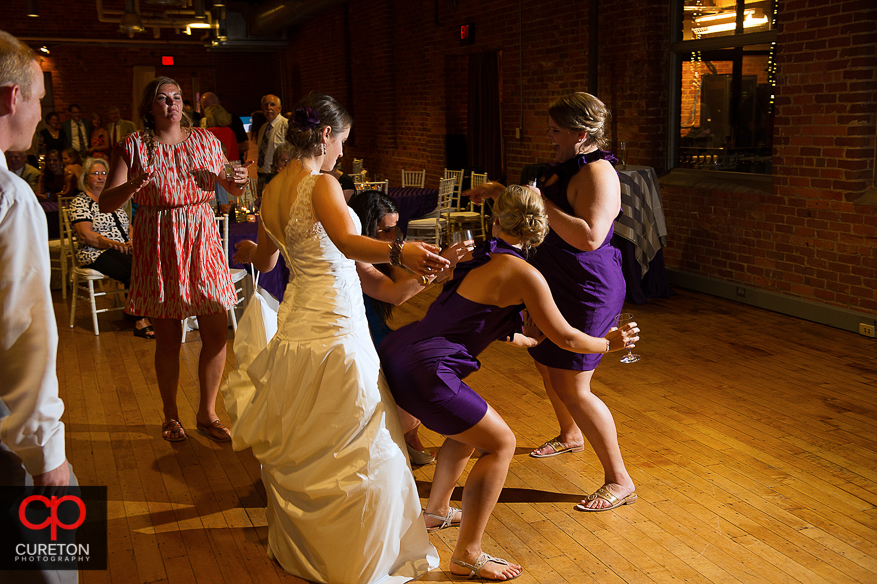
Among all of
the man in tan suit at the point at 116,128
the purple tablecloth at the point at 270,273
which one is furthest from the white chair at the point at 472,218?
the man in tan suit at the point at 116,128

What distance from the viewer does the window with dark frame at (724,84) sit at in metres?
5.92

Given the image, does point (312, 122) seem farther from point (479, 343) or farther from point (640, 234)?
point (640, 234)

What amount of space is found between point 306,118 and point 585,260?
119cm

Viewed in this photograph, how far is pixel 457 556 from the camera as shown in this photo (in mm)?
2414

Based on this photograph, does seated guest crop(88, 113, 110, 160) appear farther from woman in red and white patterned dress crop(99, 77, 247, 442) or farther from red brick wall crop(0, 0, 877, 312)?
woman in red and white patterned dress crop(99, 77, 247, 442)

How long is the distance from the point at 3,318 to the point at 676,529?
228 centimetres

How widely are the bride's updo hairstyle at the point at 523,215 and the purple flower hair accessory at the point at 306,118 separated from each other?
25.6 inches

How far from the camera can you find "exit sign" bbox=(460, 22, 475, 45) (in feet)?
30.7

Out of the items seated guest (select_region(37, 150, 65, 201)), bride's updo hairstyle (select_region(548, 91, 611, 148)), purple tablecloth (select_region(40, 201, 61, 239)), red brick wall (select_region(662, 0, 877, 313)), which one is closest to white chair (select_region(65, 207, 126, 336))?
purple tablecloth (select_region(40, 201, 61, 239))

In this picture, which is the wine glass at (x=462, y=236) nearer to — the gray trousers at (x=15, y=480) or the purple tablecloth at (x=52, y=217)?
the gray trousers at (x=15, y=480)

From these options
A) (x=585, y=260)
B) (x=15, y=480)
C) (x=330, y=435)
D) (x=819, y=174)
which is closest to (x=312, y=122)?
(x=330, y=435)

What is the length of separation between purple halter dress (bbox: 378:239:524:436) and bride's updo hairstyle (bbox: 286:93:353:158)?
611 mm

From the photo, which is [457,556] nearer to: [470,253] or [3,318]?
[470,253]

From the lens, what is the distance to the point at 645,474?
3.10 meters
